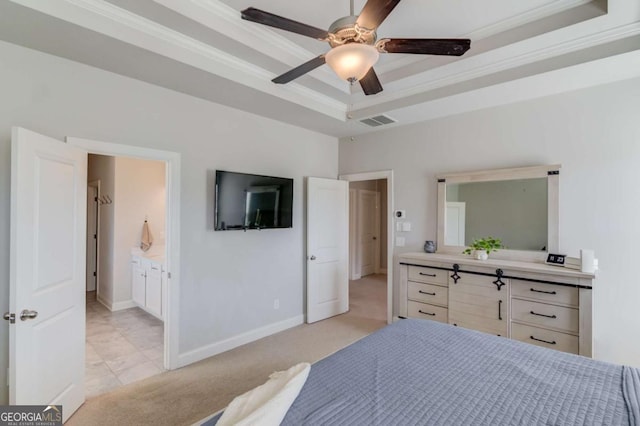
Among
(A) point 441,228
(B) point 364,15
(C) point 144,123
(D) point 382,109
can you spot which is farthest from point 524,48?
(C) point 144,123

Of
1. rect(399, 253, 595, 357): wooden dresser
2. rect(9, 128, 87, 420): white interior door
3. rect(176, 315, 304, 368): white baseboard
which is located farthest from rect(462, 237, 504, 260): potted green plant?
rect(9, 128, 87, 420): white interior door

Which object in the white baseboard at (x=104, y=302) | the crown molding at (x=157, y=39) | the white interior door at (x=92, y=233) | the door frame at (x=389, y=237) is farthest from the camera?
the white interior door at (x=92, y=233)

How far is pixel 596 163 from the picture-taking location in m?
2.84

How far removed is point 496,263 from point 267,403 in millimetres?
2770

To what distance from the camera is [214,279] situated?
3.30 m

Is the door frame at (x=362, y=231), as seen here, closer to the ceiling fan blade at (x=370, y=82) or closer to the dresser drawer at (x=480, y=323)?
the dresser drawer at (x=480, y=323)

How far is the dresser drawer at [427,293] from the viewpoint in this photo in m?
3.46

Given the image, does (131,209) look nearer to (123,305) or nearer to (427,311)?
(123,305)

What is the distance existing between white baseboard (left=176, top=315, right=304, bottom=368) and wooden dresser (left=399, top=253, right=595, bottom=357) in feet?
4.90

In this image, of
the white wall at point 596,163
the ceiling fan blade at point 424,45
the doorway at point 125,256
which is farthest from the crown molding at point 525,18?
the doorway at point 125,256

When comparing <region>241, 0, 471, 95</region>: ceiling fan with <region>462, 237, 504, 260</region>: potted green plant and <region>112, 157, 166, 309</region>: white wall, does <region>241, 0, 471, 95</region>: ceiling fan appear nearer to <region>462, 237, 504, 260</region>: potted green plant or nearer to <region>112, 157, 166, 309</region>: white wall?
<region>462, 237, 504, 260</region>: potted green plant

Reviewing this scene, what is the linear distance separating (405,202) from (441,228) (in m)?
0.60

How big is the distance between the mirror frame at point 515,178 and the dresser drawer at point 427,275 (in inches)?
14.1

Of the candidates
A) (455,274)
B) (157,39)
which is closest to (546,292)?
(455,274)
